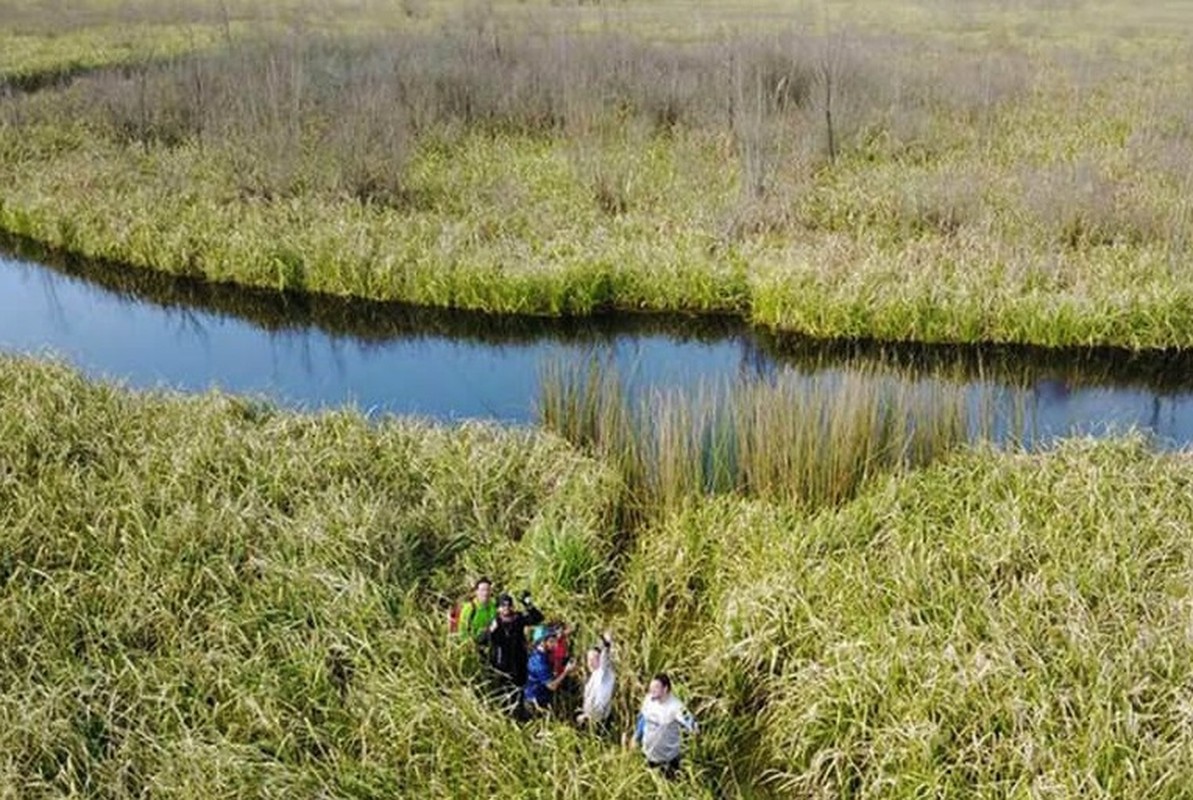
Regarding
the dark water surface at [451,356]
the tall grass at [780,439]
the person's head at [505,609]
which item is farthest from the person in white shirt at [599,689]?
the dark water surface at [451,356]

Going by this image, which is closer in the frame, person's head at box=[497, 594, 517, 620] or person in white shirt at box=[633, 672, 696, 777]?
person in white shirt at box=[633, 672, 696, 777]

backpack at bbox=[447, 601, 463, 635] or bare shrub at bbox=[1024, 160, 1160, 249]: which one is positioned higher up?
bare shrub at bbox=[1024, 160, 1160, 249]

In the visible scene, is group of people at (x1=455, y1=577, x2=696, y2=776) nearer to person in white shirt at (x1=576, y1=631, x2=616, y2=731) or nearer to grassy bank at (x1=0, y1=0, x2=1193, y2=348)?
person in white shirt at (x1=576, y1=631, x2=616, y2=731)

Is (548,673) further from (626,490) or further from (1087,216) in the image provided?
(1087,216)

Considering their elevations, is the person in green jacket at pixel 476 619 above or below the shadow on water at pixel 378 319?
above

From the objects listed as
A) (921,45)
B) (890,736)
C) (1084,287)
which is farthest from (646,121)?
(890,736)

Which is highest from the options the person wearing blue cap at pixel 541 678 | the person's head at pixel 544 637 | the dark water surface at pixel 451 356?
the person's head at pixel 544 637

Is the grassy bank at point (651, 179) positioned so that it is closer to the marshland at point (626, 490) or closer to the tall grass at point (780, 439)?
the marshland at point (626, 490)

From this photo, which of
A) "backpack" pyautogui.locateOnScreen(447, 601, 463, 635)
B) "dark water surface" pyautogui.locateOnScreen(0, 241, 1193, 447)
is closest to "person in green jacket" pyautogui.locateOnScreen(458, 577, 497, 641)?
"backpack" pyautogui.locateOnScreen(447, 601, 463, 635)
